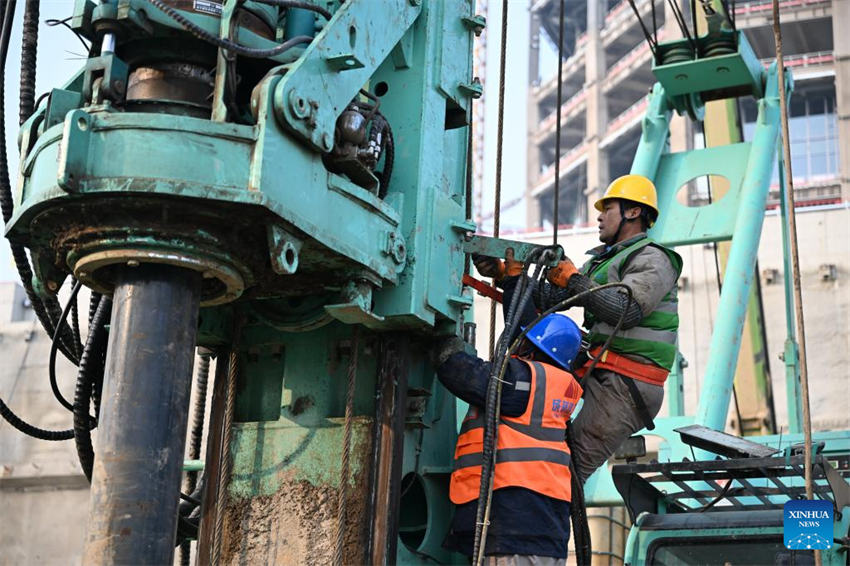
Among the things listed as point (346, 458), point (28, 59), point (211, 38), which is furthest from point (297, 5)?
point (346, 458)

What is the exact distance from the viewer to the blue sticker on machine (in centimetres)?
525

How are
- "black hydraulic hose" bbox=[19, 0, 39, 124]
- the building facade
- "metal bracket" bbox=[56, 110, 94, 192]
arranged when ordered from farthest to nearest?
1. the building facade
2. "black hydraulic hose" bbox=[19, 0, 39, 124]
3. "metal bracket" bbox=[56, 110, 94, 192]

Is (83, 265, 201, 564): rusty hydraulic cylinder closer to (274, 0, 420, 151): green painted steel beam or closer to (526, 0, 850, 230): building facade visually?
(274, 0, 420, 151): green painted steel beam

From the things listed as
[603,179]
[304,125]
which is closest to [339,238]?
[304,125]

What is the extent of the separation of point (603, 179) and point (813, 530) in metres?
48.8

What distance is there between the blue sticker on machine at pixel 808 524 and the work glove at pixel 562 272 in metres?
1.40

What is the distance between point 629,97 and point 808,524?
5223cm

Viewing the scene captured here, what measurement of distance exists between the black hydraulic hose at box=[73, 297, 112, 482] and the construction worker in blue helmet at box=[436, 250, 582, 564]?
1410 millimetres

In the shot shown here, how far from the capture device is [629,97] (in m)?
56.1

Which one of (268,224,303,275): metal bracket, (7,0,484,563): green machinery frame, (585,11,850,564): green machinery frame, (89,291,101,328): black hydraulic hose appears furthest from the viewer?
(585,11,850,564): green machinery frame

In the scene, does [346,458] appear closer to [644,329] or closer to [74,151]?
[644,329]

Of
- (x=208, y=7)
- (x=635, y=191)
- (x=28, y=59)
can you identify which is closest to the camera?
(x=208, y=7)

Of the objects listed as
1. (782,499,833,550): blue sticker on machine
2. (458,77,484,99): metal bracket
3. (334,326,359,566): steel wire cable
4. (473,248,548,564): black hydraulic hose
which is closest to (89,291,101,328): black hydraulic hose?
(334,326,359,566): steel wire cable

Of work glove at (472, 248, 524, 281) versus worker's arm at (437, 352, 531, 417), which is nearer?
worker's arm at (437, 352, 531, 417)
